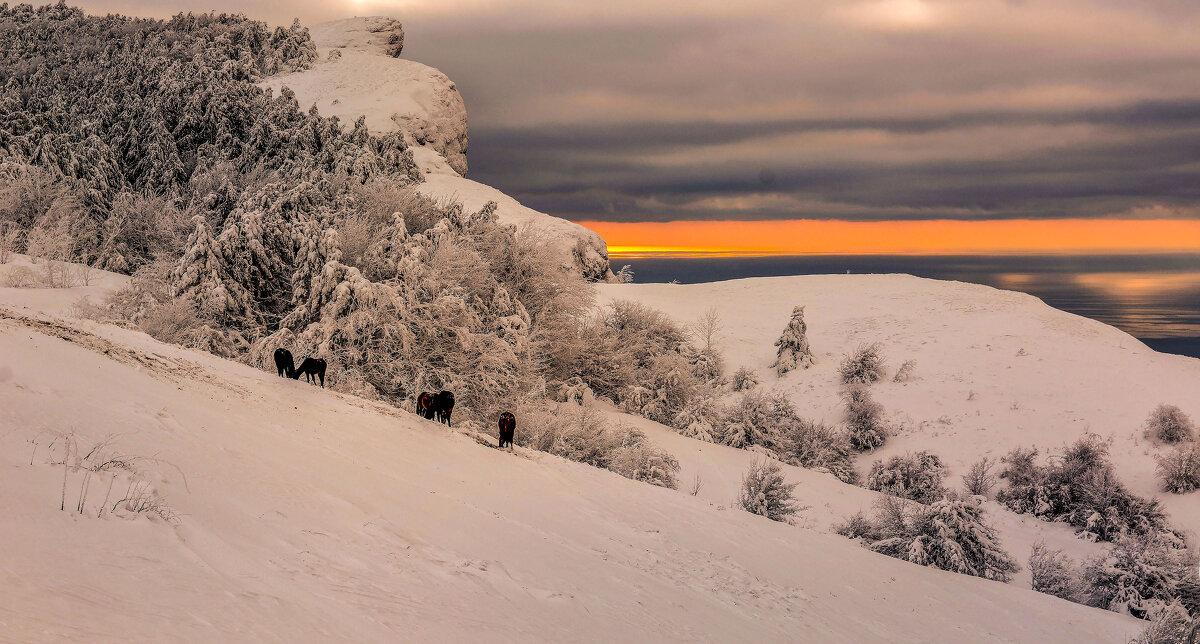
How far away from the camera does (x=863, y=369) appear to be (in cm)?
3531

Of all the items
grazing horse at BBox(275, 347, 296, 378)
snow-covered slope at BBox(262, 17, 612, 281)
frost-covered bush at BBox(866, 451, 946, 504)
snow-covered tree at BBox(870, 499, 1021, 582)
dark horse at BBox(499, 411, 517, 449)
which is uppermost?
snow-covered slope at BBox(262, 17, 612, 281)

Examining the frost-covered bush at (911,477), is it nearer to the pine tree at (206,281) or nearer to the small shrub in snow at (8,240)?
the pine tree at (206,281)

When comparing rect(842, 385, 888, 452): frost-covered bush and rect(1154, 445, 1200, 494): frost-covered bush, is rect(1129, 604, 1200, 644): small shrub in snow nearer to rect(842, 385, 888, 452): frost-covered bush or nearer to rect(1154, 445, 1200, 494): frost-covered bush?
rect(1154, 445, 1200, 494): frost-covered bush

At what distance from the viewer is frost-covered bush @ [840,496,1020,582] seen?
42.7 ft

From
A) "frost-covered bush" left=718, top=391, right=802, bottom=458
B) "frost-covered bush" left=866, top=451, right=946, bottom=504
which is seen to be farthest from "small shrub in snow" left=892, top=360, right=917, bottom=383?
"frost-covered bush" left=718, top=391, right=802, bottom=458

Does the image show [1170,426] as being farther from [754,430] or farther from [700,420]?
[700,420]

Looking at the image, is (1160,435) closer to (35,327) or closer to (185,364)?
Answer: (185,364)

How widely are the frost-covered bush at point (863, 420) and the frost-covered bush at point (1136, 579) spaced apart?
15.1 metres

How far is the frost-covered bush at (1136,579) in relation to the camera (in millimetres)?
12641

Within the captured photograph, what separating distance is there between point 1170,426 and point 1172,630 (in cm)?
2167

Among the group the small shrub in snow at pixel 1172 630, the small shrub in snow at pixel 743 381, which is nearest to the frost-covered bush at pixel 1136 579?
the small shrub in snow at pixel 1172 630

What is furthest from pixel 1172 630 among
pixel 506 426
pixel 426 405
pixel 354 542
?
pixel 426 405

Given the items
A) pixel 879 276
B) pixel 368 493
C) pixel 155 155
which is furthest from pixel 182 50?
pixel 368 493

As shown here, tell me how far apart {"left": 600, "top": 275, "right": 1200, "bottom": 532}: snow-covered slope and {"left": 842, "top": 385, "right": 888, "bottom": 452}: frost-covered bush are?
579 millimetres
